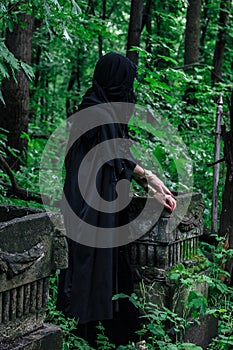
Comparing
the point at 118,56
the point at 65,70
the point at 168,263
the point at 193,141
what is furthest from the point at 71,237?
the point at 65,70

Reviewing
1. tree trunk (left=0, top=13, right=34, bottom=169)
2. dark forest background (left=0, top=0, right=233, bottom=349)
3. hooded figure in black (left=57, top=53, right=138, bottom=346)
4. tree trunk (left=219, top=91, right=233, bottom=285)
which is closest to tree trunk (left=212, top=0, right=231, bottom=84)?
dark forest background (left=0, top=0, right=233, bottom=349)

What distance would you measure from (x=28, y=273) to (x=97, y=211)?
1.02m

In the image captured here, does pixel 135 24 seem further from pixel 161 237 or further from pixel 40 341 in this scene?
pixel 40 341

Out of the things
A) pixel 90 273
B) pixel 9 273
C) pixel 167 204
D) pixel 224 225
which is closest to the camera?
pixel 9 273

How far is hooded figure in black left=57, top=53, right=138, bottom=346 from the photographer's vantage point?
12.0 feet

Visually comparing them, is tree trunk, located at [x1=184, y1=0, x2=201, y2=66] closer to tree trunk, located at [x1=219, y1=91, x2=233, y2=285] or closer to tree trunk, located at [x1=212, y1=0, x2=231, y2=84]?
tree trunk, located at [x1=212, y1=0, x2=231, y2=84]

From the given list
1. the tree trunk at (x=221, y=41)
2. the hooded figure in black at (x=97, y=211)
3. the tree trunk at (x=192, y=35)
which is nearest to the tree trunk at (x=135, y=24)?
the hooded figure in black at (x=97, y=211)

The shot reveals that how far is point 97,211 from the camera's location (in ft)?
12.1

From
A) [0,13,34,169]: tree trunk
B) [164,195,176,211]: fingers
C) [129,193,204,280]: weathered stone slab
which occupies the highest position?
[0,13,34,169]: tree trunk

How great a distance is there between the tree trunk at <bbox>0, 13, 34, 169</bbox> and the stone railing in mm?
4795

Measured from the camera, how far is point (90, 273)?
12.0 ft

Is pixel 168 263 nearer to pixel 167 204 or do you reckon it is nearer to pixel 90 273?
pixel 167 204

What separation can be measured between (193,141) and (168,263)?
13.8ft

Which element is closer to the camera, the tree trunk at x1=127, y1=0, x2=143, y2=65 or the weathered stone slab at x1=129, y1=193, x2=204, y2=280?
the weathered stone slab at x1=129, y1=193, x2=204, y2=280
